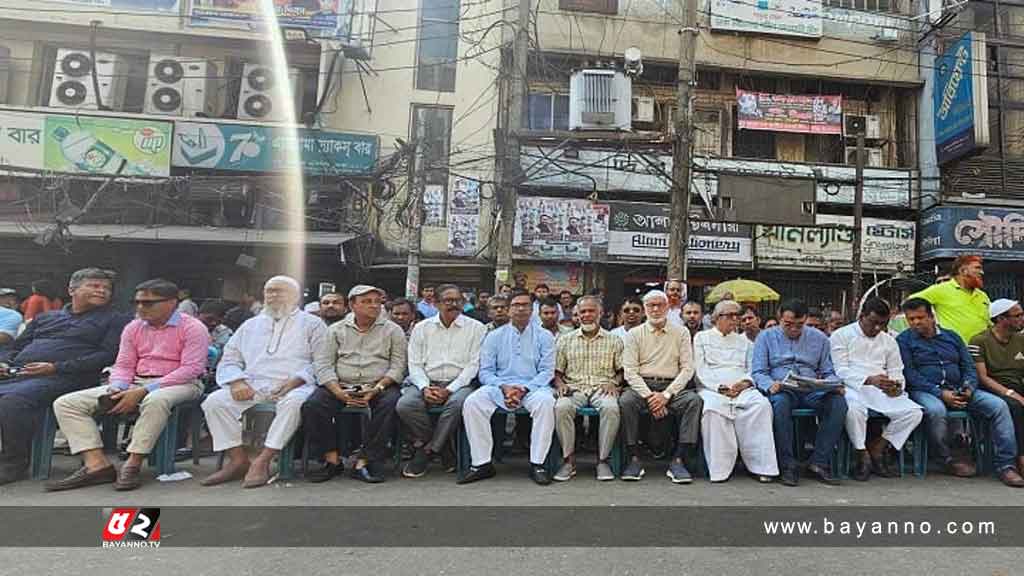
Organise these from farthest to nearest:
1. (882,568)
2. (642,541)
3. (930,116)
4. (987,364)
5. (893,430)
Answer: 1. (930,116)
2. (987,364)
3. (893,430)
4. (642,541)
5. (882,568)

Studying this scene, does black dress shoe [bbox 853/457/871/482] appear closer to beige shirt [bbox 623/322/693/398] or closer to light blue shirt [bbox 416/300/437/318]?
beige shirt [bbox 623/322/693/398]

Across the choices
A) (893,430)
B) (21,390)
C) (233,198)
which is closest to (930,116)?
(893,430)

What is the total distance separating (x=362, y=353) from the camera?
5.01 metres

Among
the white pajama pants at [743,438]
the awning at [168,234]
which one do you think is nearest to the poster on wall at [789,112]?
the awning at [168,234]

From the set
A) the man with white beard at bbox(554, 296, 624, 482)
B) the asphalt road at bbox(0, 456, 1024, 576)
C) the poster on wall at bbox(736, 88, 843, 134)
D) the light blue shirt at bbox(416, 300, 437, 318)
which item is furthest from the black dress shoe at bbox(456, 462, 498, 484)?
the poster on wall at bbox(736, 88, 843, 134)

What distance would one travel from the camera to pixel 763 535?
Result: 3.41 m

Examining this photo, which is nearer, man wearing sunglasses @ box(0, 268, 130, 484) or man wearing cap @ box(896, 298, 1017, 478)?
man wearing sunglasses @ box(0, 268, 130, 484)

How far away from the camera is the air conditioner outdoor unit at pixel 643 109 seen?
14328 mm

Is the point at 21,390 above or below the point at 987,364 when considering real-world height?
below

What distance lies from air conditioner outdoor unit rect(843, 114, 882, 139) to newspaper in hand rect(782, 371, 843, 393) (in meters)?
12.0

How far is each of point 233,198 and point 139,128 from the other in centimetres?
248

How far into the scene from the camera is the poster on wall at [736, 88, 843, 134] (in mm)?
14250

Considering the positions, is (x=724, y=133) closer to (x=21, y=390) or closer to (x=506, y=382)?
(x=506, y=382)

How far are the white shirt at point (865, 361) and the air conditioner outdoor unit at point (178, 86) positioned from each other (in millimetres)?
13848
